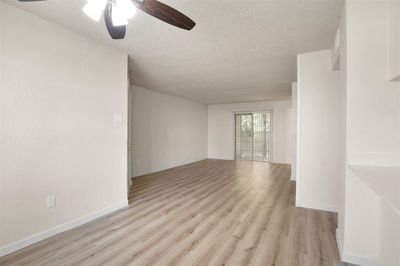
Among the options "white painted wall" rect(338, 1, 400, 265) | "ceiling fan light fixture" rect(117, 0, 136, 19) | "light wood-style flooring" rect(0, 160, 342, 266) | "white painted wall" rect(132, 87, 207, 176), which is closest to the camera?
"ceiling fan light fixture" rect(117, 0, 136, 19)

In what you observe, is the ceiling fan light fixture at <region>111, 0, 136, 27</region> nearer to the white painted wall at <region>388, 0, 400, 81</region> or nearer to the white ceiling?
the white ceiling

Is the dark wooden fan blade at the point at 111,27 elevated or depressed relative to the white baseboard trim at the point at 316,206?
elevated

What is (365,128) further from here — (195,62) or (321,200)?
(195,62)

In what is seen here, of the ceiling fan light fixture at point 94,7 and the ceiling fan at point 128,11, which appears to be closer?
the ceiling fan at point 128,11

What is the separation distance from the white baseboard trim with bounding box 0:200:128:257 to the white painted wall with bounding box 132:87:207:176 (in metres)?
2.27

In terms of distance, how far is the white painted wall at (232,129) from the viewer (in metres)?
7.26

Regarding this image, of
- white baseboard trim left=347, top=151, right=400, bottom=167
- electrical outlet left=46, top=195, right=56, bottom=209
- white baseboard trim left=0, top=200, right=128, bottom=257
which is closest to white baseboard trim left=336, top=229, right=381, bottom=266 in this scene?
white baseboard trim left=347, top=151, right=400, bottom=167

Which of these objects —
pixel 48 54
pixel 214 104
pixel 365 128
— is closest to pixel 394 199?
pixel 365 128

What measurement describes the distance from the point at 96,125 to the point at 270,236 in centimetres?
259

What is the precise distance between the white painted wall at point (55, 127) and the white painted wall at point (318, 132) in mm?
2809

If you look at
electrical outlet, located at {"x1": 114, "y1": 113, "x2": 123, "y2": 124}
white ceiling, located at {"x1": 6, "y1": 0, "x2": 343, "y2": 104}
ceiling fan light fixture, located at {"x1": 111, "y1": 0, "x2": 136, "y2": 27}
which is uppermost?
white ceiling, located at {"x1": 6, "y1": 0, "x2": 343, "y2": 104}

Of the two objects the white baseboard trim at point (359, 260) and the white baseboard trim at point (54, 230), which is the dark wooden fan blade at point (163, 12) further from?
the white baseboard trim at point (54, 230)

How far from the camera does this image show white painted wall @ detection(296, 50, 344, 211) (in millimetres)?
2898

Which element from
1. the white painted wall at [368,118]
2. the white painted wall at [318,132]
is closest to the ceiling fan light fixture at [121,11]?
the white painted wall at [368,118]
